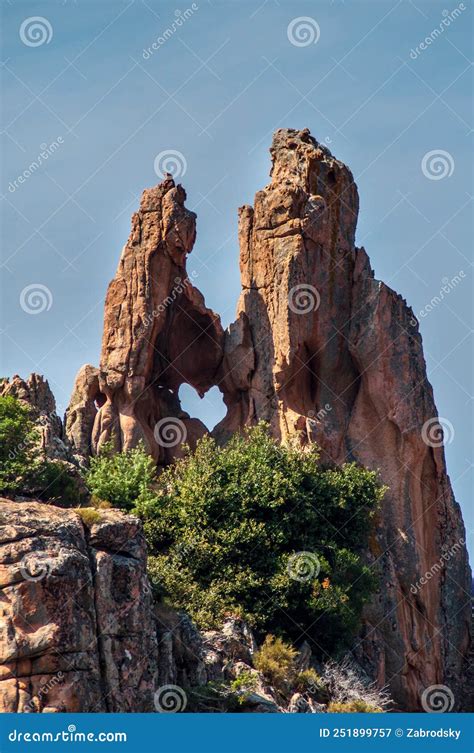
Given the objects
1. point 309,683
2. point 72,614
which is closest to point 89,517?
point 72,614

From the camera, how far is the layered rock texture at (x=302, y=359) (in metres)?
58.2

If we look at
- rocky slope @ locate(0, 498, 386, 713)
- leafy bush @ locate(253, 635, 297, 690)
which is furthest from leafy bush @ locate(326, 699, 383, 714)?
rocky slope @ locate(0, 498, 386, 713)

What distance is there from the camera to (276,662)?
46.3m

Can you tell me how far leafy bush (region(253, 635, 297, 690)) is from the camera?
45625mm

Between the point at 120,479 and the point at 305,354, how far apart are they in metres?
11.6

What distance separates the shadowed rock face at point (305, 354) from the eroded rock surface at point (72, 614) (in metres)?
17.6

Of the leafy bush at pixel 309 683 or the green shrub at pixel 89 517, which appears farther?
the leafy bush at pixel 309 683

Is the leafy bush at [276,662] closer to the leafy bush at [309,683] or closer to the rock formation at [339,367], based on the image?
the leafy bush at [309,683]

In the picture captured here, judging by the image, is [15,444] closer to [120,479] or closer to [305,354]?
[120,479]

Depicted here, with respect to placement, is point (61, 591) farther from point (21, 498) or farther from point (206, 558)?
point (206, 558)

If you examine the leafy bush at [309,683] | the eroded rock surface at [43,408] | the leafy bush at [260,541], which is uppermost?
the eroded rock surface at [43,408]

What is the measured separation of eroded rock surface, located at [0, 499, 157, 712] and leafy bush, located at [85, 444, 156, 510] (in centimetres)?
822

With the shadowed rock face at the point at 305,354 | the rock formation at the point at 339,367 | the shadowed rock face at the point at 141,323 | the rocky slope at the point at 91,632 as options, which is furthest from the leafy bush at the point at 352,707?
the shadowed rock face at the point at 141,323

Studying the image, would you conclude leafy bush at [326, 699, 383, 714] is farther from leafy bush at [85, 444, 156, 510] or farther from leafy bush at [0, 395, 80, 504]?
leafy bush at [0, 395, 80, 504]
